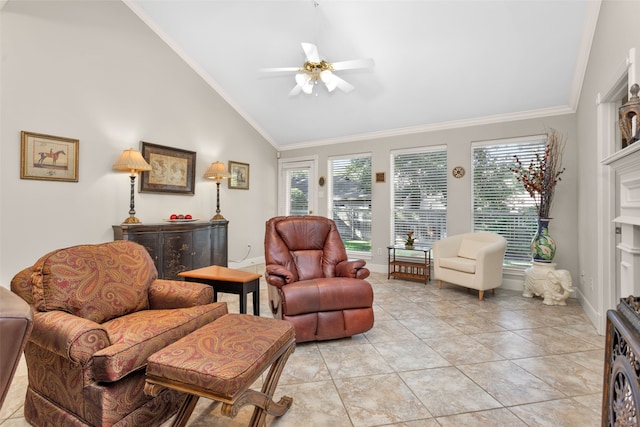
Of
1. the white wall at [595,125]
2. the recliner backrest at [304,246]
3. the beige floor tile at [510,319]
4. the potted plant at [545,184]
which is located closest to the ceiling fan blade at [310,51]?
the recliner backrest at [304,246]

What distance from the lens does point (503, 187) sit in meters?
4.25

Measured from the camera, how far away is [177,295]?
1.93 meters

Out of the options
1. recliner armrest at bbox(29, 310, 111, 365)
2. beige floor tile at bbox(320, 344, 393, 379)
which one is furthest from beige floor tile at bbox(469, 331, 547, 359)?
recliner armrest at bbox(29, 310, 111, 365)

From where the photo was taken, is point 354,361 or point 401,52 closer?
point 354,361

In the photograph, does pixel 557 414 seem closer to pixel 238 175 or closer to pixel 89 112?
pixel 89 112

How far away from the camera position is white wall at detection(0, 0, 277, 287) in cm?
290

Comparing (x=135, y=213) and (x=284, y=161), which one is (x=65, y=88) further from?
(x=284, y=161)

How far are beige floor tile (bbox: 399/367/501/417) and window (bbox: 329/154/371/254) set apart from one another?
347cm

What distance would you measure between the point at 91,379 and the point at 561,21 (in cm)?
454

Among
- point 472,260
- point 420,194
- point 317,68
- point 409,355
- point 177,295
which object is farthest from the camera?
point 420,194

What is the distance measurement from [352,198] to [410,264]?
1681mm

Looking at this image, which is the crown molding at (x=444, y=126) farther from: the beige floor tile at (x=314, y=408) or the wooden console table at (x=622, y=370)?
the beige floor tile at (x=314, y=408)

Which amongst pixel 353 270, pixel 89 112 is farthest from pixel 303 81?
pixel 89 112

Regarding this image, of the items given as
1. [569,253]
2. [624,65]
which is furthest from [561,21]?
[569,253]
